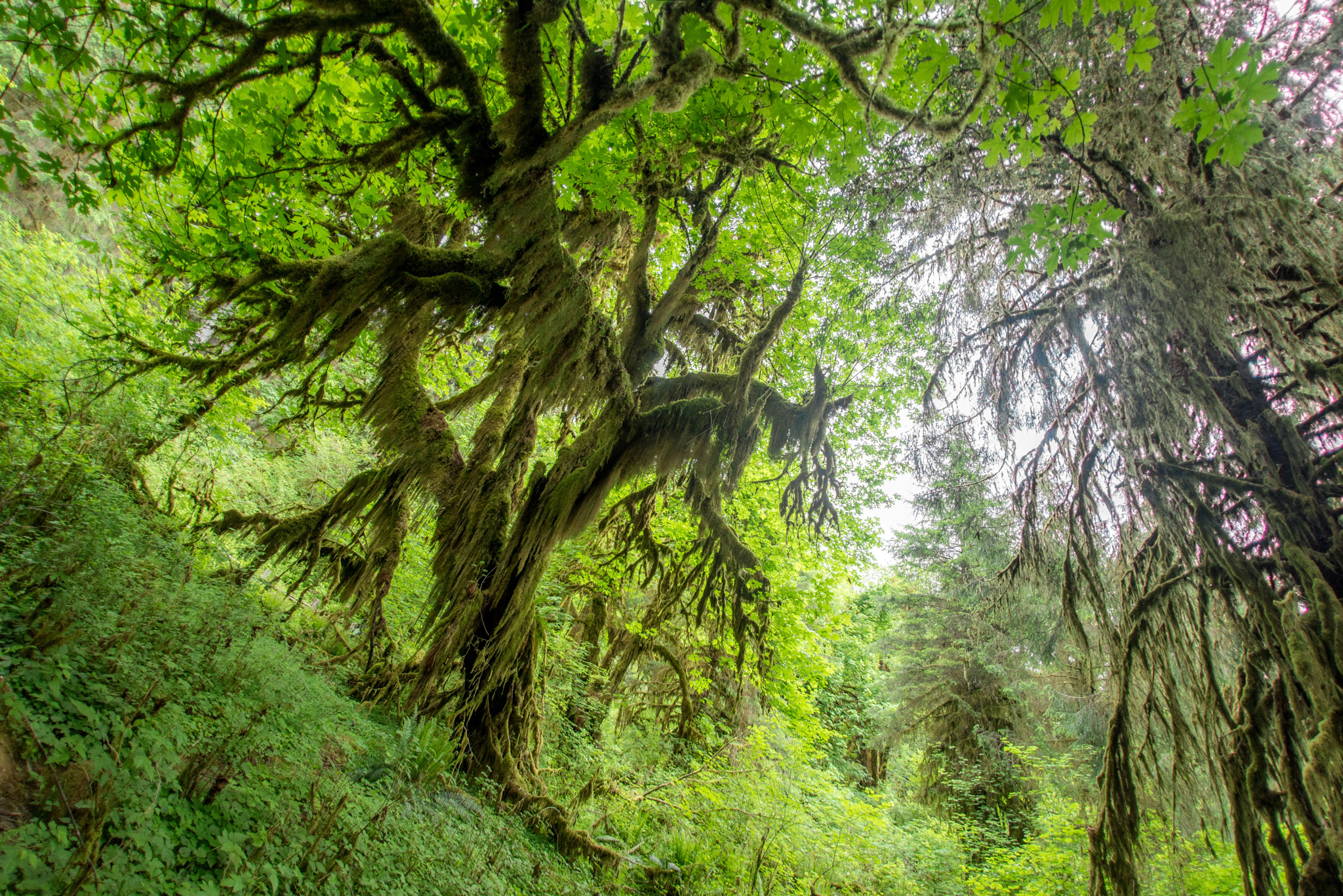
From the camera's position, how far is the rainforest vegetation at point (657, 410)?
2.44m

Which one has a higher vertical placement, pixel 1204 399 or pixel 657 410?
pixel 657 410

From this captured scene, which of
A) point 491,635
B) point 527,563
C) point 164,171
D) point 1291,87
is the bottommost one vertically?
point 491,635

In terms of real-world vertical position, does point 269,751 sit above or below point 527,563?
below

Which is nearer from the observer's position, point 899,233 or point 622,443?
point 899,233

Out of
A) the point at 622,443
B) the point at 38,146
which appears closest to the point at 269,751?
the point at 622,443

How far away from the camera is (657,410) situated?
16.5ft

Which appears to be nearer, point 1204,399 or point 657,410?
point 1204,399

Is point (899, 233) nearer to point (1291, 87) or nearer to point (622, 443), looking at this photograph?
point (1291, 87)

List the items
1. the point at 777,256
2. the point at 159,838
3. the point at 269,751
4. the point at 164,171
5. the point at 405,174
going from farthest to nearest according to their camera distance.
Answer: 1. the point at 777,256
2. the point at 405,174
3. the point at 269,751
4. the point at 164,171
5. the point at 159,838

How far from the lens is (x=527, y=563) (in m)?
4.91

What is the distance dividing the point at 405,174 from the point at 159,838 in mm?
5530

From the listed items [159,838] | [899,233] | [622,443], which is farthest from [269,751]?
[899,233]

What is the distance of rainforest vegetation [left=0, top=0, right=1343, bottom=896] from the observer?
2.44m

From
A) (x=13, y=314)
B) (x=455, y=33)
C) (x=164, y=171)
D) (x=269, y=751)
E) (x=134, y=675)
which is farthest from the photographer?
(x=13, y=314)
